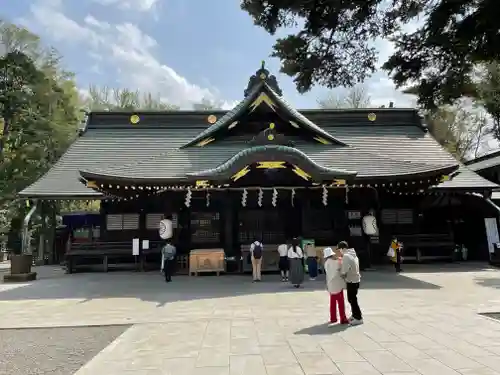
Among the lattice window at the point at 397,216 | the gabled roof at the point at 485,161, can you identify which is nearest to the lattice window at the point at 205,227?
the lattice window at the point at 397,216

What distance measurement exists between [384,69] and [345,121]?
56.1 ft

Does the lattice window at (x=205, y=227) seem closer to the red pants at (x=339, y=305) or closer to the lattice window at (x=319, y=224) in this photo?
the lattice window at (x=319, y=224)

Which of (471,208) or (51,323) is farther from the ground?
(471,208)

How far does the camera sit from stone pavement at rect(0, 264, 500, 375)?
17.0 feet

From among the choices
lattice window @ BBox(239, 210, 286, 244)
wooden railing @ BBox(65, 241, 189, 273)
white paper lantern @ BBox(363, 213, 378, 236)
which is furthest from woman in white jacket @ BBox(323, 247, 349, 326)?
wooden railing @ BBox(65, 241, 189, 273)

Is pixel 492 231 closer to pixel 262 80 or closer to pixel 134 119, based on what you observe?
pixel 262 80

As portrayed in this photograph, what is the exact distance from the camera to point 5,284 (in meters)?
14.4

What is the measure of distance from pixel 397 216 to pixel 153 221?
11.3 m

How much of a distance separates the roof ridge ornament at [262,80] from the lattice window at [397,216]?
7908 mm

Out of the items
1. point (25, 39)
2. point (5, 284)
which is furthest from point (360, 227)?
point (25, 39)

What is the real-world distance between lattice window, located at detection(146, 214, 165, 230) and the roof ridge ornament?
286 inches

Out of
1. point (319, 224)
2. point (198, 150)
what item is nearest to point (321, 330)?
point (319, 224)

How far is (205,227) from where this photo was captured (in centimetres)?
1700

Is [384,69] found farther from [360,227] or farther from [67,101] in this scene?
[67,101]
